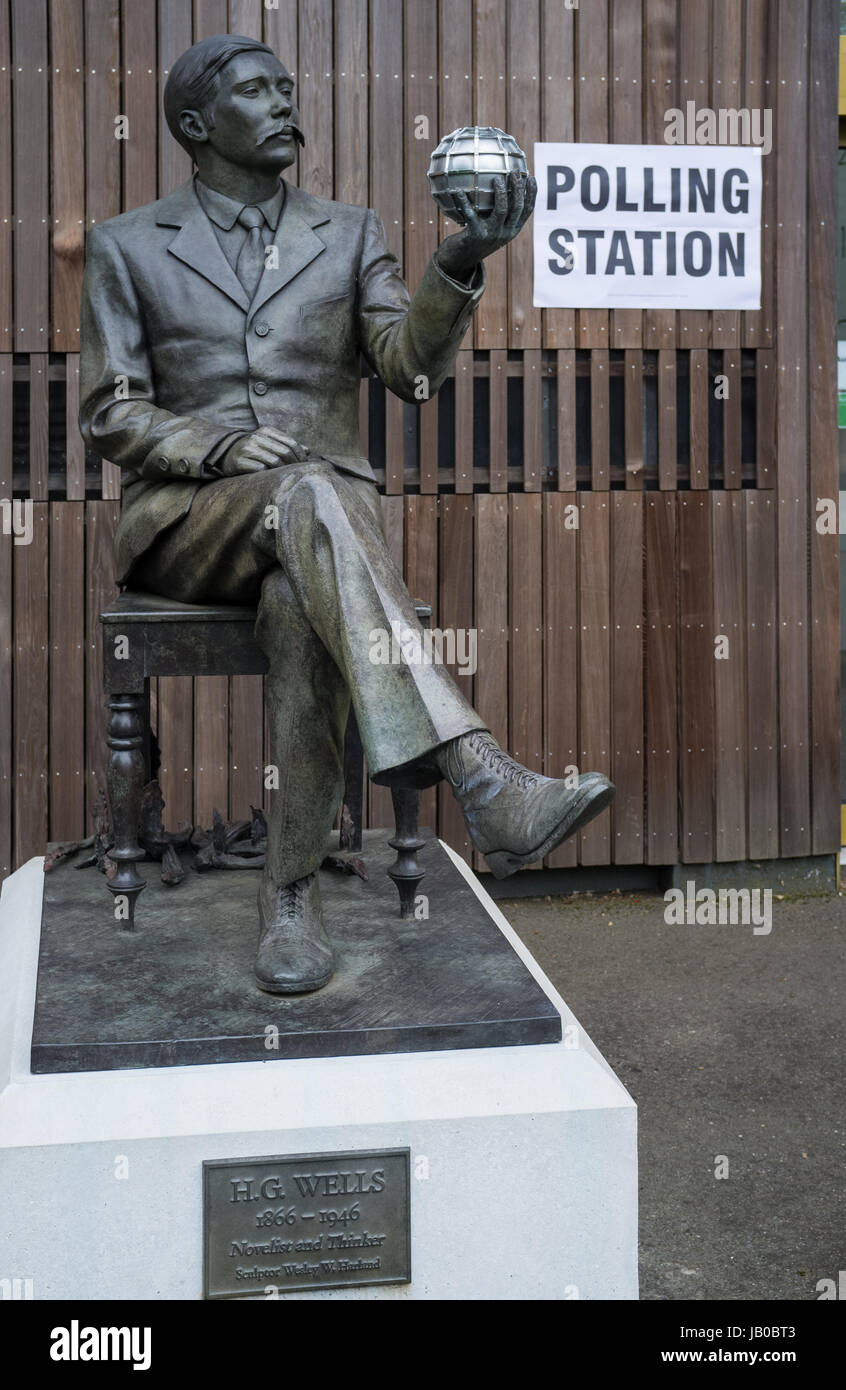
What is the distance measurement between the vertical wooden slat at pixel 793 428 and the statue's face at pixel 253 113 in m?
3.14

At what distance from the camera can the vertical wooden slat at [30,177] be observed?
552 centimetres

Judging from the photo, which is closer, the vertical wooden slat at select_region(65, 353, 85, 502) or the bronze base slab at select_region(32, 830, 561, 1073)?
the bronze base slab at select_region(32, 830, 561, 1073)

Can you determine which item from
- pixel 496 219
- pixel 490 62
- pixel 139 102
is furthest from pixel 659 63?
pixel 496 219

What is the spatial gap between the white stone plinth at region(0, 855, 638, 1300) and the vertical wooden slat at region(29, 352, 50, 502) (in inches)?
126

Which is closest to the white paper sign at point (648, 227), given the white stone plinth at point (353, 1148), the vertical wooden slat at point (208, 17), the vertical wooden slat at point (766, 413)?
the vertical wooden slat at point (766, 413)

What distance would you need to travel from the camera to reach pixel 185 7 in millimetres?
5566

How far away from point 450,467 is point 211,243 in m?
2.53

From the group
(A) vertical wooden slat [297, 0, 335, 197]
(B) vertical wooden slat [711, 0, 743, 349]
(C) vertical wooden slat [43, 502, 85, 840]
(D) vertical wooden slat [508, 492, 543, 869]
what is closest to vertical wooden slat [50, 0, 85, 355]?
(C) vertical wooden slat [43, 502, 85, 840]

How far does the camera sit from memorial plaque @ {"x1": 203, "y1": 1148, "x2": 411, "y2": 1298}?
2693 mm

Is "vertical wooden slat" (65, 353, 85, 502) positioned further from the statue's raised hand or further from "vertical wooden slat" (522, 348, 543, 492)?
the statue's raised hand

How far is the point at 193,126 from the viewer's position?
138 inches

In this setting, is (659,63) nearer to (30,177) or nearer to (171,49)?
(171,49)

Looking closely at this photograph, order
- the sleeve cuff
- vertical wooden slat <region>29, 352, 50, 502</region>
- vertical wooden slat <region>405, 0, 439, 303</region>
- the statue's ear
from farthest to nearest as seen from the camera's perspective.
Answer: vertical wooden slat <region>405, 0, 439, 303</region> < vertical wooden slat <region>29, 352, 50, 502</region> < the statue's ear < the sleeve cuff

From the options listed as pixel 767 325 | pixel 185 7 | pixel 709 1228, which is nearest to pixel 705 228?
pixel 767 325
